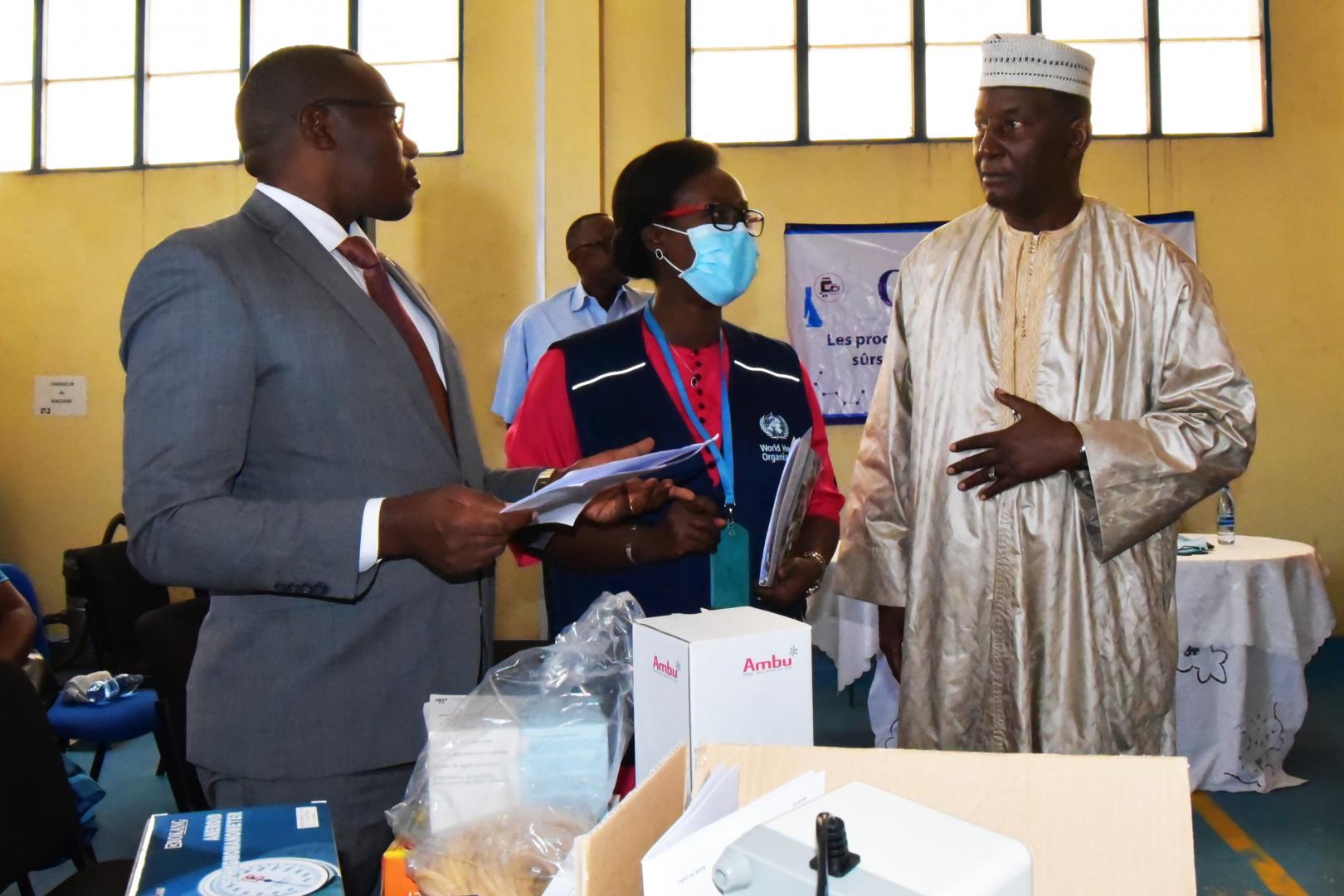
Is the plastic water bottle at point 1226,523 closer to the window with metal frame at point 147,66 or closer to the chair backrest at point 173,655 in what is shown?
the chair backrest at point 173,655

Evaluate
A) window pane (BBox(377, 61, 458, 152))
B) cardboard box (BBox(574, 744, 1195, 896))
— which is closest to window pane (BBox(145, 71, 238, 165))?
window pane (BBox(377, 61, 458, 152))

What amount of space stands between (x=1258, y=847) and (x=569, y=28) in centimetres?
539

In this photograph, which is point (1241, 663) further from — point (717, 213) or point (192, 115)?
point (192, 115)

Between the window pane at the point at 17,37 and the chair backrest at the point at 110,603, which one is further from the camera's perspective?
the window pane at the point at 17,37

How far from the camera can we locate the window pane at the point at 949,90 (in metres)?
6.67

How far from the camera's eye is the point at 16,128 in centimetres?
729

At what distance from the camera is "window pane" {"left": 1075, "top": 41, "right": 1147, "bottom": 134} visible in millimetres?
6637

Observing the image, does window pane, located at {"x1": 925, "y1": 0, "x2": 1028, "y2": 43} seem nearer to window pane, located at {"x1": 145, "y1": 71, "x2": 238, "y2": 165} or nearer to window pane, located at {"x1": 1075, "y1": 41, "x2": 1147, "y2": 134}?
window pane, located at {"x1": 1075, "y1": 41, "x2": 1147, "y2": 134}

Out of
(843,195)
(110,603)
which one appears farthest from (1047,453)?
(843,195)

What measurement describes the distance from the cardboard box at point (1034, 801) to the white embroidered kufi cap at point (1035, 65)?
1507 millimetres

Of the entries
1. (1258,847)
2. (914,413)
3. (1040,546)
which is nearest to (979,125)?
(914,413)

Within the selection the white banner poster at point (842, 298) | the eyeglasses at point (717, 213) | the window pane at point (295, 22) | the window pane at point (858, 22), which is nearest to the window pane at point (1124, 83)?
the white banner poster at point (842, 298)

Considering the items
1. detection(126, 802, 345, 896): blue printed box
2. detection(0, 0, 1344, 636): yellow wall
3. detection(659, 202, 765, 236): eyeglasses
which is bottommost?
detection(126, 802, 345, 896): blue printed box

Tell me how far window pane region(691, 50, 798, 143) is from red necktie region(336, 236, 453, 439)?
210 inches
